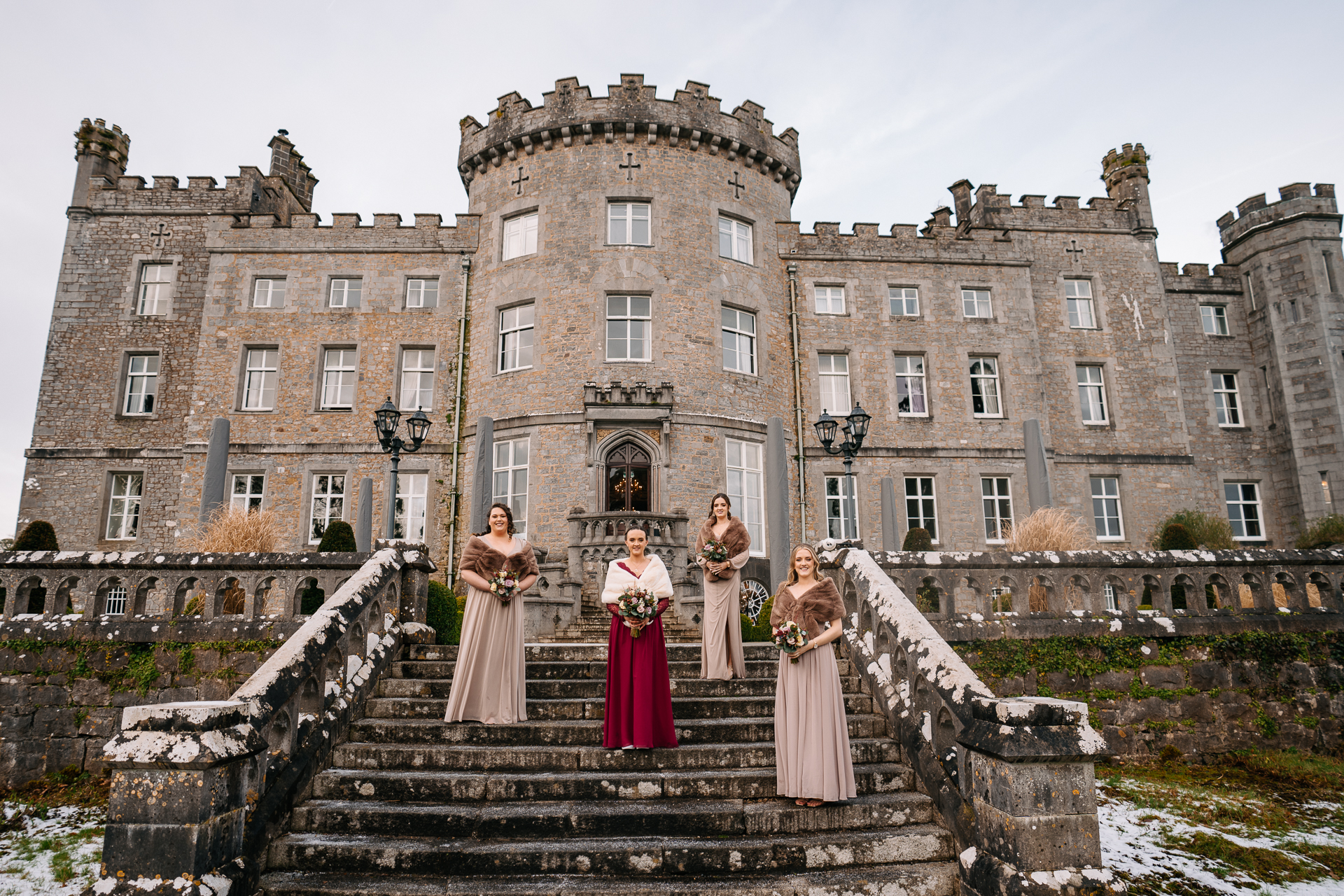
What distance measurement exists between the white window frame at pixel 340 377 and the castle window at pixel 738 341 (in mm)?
9227

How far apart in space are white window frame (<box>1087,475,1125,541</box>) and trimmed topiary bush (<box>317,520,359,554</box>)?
17592mm

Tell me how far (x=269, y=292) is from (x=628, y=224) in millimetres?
9527

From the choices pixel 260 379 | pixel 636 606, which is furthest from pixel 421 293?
pixel 636 606

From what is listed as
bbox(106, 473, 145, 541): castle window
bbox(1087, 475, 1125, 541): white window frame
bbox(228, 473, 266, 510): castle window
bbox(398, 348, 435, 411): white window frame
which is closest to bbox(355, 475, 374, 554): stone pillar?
bbox(398, 348, 435, 411): white window frame

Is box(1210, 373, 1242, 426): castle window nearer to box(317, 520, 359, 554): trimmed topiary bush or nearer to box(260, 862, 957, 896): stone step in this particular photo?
box(260, 862, 957, 896): stone step

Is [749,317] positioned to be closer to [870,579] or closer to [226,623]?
[870,579]

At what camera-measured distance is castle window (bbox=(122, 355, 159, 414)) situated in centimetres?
1858

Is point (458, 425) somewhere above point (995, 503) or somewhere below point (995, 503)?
above

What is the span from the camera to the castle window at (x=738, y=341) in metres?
17.6

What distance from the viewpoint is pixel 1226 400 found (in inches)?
837

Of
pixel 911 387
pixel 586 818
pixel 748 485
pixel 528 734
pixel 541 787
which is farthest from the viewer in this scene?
pixel 911 387

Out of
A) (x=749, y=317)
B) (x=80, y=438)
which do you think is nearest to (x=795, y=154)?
(x=749, y=317)

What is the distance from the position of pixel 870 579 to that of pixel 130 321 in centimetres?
2045

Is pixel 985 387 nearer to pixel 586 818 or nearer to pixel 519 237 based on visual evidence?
pixel 519 237
